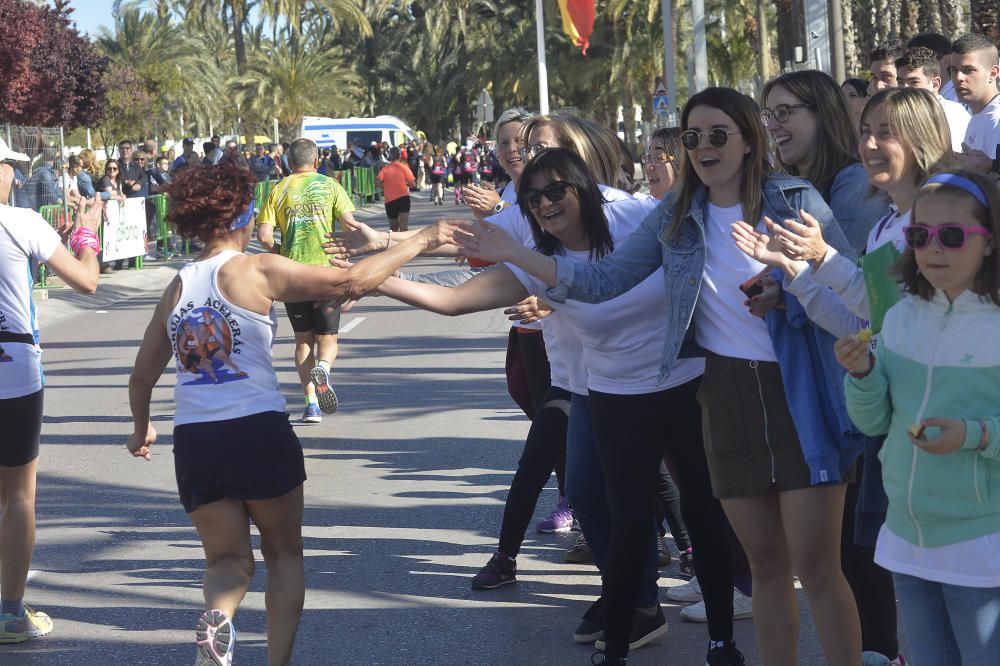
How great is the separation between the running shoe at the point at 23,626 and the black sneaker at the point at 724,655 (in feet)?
8.71

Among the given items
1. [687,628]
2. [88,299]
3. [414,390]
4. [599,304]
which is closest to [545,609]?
[687,628]

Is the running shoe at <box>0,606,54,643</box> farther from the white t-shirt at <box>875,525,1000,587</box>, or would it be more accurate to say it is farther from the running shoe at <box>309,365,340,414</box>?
the running shoe at <box>309,365,340,414</box>

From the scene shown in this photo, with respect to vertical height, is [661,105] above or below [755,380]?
above

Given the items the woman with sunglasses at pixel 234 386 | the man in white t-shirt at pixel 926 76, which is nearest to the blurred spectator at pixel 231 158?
the woman with sunglasses at pixel 234 386

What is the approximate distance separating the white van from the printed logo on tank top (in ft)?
156

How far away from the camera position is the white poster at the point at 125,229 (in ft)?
71.1

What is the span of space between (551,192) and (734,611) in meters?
1.94

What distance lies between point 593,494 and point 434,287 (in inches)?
41.6

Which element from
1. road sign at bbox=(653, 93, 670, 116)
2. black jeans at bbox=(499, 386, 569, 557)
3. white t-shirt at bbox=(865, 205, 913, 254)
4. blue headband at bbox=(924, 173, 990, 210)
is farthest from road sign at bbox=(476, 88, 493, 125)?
blue headband at bbox=(924, 173, 990, 210)

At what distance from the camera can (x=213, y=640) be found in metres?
4.10

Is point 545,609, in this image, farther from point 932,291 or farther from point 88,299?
point 88,299

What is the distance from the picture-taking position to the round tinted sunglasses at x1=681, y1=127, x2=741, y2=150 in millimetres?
4086

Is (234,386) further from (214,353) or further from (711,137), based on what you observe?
(711,137)

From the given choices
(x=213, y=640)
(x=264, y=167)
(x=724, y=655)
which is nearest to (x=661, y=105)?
(x=264, y=167)
